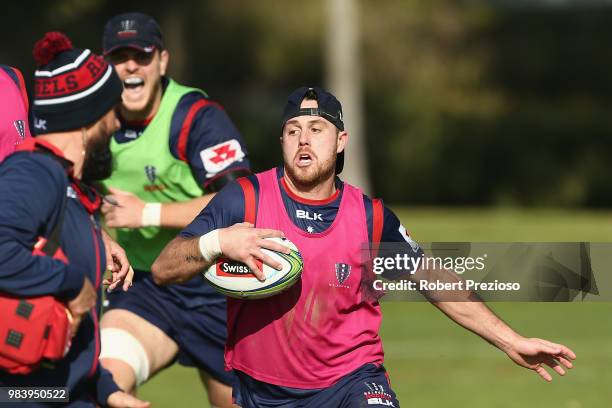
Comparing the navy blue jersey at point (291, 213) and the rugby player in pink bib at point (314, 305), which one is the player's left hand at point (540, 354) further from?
the navy blue jersey at point (291, 213)

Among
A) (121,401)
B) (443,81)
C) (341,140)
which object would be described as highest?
(443,81)

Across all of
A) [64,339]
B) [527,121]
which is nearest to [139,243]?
[64,339]

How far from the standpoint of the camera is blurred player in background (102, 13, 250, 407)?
805 cm

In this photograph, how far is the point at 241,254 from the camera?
611 cm

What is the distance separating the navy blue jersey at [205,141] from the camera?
7.95m

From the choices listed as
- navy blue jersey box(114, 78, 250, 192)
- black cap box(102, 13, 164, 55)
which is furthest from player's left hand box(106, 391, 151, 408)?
black cap box(102, 13, 164, 55)

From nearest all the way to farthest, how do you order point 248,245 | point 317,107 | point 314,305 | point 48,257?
point 48,257 < point 248,245 < point 314,305 < point 317,107

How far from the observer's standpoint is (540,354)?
6.59 meters

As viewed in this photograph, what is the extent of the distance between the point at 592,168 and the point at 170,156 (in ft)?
99.7

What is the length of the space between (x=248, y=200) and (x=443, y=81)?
35131mm

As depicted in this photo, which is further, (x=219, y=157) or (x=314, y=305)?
(x=219, y=157)

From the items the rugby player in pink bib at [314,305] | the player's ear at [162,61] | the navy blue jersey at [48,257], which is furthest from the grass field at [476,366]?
the navy blue jersey at [48,257]

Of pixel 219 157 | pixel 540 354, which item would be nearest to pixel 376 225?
→ pixel 540 354

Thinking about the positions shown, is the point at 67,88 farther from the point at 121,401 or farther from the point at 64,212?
the point at 121,401
